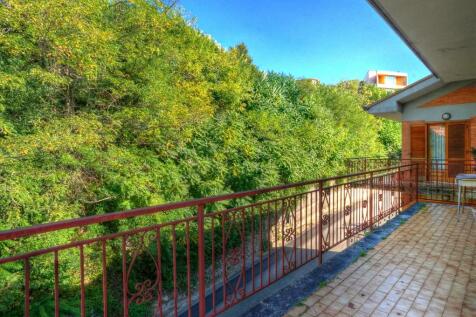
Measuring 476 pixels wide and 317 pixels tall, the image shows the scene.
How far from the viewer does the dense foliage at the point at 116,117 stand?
12.8ft

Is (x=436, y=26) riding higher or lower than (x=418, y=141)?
higher

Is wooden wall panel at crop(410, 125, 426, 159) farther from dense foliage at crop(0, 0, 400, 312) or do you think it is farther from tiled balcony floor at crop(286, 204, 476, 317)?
tiled balcony floor at crop(286, 204, 476, 317)

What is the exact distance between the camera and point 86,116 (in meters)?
4.99

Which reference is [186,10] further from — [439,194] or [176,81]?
[439,194]

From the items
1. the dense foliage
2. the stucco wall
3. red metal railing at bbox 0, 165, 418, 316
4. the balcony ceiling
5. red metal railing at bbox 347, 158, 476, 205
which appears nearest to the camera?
red metal railing at bbox 0, 165, 418, 316

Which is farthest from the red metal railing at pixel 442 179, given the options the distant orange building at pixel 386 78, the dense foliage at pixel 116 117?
the distant orange building at pixel 386 78

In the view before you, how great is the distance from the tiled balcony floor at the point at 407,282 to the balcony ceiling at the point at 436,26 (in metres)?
3.25

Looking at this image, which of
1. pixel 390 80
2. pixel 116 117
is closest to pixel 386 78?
pixel 390 80

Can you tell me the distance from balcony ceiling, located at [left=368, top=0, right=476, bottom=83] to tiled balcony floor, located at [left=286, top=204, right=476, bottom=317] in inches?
128

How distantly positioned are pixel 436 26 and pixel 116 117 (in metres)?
5.68

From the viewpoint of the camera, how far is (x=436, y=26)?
4.21 m

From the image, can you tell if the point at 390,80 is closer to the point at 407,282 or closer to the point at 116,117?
the point at 116,117

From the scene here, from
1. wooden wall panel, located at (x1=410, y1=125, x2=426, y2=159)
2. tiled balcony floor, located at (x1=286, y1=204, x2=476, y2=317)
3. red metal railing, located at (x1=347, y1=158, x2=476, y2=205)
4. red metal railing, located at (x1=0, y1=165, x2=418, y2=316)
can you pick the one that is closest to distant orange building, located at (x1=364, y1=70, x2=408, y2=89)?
red metal railing, located at (x1=347, y1=158, x2=476, y2=205)

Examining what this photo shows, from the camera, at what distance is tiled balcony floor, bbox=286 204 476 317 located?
7.78ft
